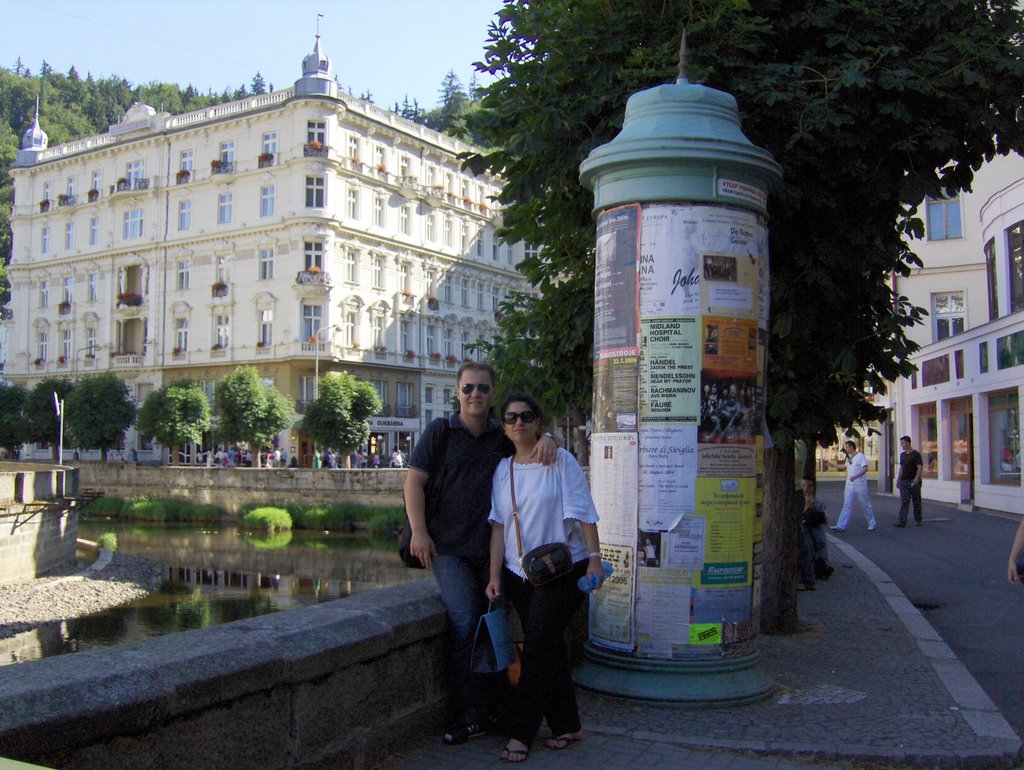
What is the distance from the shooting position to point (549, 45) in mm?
8391

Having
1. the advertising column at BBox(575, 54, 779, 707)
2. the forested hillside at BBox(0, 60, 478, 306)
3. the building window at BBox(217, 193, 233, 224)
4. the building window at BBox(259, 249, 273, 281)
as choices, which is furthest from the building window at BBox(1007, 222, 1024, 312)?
the forested hillside at BBox(0, 60, 478, 306)

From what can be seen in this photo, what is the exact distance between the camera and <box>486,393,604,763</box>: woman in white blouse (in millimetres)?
5102

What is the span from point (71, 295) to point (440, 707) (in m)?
66.8

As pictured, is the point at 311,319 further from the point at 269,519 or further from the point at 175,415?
the point at 269,519

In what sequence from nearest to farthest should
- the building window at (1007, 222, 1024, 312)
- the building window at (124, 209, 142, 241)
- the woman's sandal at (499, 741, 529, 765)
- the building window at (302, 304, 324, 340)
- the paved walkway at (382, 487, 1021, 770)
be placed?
the woman's sandal at (499, 741, 529, 765) → the paved walkway at (382, 487, 1021, 770) → the building window at (1007, 222, 1024, 312) → the building window at (302, 304, 324, 340) → the building window at (124, 209, 142, 241)

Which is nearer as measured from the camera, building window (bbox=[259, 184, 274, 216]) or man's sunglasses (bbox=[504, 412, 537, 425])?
man's sunglasses (bbox=[504, 412, 537, 425])

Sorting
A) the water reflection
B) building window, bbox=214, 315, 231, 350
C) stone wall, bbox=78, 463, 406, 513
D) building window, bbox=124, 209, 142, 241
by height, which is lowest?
the water reflection

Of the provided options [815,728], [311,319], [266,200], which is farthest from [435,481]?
[266,200]

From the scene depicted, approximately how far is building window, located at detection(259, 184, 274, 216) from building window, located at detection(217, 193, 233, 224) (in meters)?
2.45

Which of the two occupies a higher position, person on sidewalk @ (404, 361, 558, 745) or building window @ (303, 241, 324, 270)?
building window @ (303, 241, 324, 270)

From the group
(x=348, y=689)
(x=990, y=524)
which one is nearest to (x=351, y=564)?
(x=990, y=524)

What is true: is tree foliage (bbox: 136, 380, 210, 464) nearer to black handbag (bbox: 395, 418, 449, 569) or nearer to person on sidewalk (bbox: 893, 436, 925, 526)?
person on sidewalk (bbox: 893, 436, 925, 526)

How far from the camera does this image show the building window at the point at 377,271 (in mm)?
58625

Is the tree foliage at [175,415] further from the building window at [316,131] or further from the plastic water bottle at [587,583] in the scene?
the plastic water bottle at [587,583]
